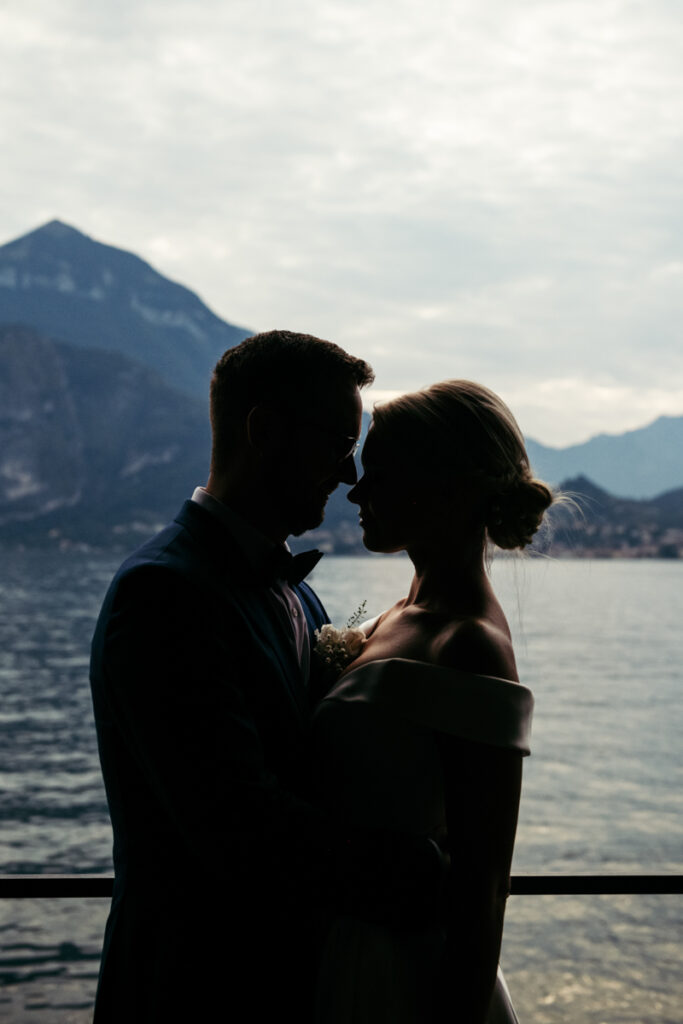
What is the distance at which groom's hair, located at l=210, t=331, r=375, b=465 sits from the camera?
2.14 metres

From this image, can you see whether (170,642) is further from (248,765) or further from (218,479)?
(218,479)

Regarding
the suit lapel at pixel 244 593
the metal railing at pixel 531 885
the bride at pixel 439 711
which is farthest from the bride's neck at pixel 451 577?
the metal railing at pixel 531 885

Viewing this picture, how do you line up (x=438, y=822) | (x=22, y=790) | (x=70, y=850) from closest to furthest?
(x=438, y=822) → (x=70, y=850) → (x=22, y=790)

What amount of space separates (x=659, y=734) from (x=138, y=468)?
→ 124319mm

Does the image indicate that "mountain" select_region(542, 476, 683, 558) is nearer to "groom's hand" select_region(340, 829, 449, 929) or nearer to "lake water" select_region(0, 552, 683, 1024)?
"lake water" select_region(0, 552, 683, 1024)

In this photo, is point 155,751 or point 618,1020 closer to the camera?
point 155,751

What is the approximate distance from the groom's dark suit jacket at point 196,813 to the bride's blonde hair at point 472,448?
595mm

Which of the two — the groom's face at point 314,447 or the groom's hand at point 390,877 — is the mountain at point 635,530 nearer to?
the groom's face at point 314,447

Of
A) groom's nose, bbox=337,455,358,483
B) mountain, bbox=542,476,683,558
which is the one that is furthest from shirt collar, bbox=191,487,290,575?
mountain, bbox=542,476,683,558

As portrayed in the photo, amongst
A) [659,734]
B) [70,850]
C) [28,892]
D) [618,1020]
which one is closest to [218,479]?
[28,892]

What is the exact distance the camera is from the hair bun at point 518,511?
2.25 metres

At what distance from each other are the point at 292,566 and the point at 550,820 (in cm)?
3712

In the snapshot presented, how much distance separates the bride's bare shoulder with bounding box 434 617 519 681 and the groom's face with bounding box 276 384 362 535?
41cm

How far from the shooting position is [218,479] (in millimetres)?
2225
